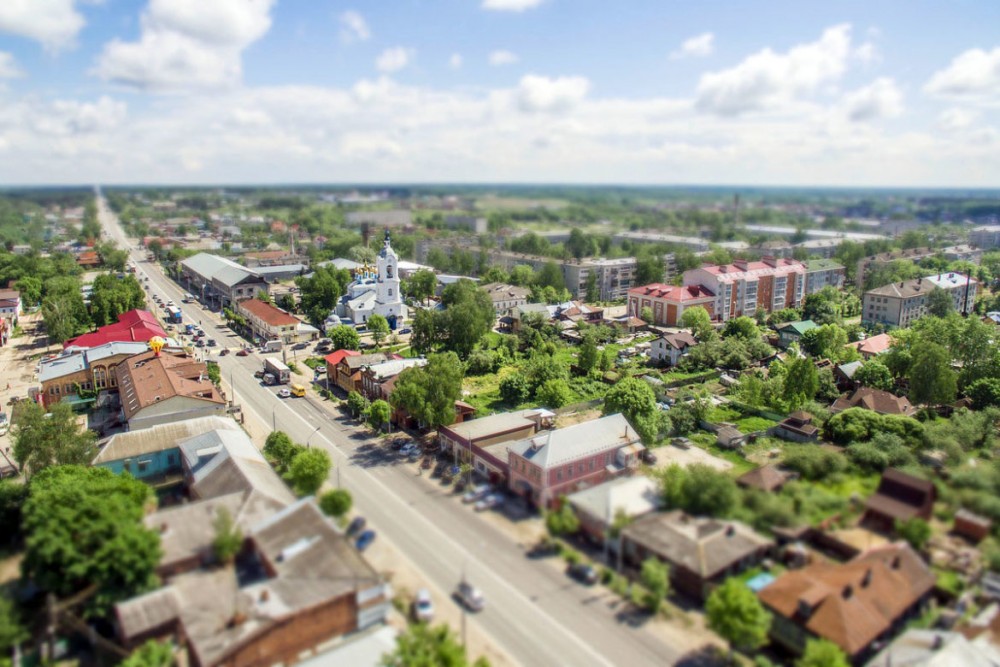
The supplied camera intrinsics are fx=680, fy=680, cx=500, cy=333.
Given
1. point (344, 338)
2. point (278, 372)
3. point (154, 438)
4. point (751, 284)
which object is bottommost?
point (278, 372)

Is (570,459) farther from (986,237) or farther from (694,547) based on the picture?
(986,237)

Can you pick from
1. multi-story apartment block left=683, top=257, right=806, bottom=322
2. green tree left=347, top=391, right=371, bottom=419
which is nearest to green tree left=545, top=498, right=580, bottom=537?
green tree left=347, top=391, right=371, bottom=419

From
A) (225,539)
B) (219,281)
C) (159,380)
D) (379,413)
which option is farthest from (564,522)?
(219,281)

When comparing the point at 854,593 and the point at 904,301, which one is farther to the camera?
the point at 904,301

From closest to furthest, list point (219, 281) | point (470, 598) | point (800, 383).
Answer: point (470, 598)
point (800, 383)
point (219, 281)

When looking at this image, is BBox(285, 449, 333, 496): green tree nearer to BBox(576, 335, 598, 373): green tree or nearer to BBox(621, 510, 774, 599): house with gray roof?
BBox(621, 510, 774, 599): house with gray roof

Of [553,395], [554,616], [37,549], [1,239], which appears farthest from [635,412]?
[1,239]

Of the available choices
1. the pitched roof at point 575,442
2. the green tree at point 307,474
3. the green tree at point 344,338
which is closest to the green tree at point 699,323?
the pitched roof at point 575,442
